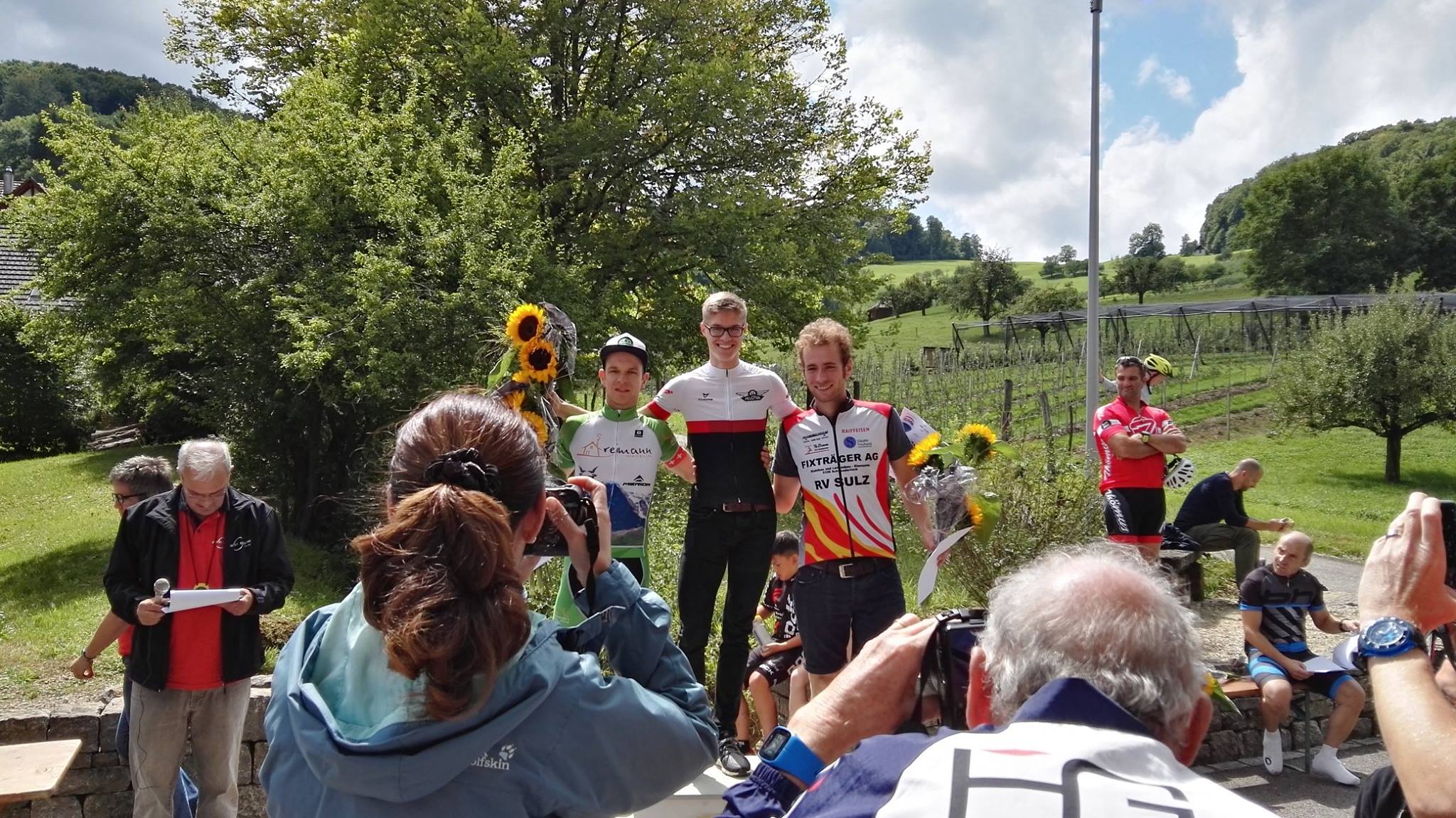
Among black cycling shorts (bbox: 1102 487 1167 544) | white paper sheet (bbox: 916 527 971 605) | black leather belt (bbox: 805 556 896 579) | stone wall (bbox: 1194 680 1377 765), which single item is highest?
white paper sheet (bbox: 916 527 971 605)

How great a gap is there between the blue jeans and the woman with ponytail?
129 inches

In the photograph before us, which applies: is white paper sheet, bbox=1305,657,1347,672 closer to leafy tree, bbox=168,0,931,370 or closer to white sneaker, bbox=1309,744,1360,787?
white sneaker, bbox=1309,744,1360,787

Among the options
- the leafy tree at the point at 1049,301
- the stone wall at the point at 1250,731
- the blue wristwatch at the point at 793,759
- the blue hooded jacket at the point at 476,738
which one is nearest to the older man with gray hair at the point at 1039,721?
the blue wristwatch at the point at 793,759

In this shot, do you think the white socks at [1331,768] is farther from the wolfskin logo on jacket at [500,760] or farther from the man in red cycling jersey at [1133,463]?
the wolfskin logo on jacket at [500,760]

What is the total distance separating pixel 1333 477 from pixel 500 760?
2441 cm

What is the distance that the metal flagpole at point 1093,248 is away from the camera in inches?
420

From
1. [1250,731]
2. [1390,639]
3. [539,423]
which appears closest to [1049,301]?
[1250,731]

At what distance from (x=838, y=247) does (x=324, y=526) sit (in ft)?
34.6

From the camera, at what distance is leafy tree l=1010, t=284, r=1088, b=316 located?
47.1 meters

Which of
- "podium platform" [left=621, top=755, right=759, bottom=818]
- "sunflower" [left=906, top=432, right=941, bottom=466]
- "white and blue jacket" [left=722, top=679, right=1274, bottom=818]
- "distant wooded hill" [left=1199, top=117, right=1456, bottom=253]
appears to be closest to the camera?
"white and blue jacket" [left=722, top=679, right=1274, bottom=818]

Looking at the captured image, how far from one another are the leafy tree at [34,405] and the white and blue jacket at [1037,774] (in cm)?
2658

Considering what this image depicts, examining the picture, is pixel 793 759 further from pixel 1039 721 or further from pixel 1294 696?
pixel 1294 696

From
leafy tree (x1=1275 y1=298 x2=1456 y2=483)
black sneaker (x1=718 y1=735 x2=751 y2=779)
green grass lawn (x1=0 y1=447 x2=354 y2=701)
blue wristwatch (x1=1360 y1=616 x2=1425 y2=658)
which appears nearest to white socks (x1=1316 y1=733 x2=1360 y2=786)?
black sneaker (x1=718 y1=735 x2=751 y2=779)

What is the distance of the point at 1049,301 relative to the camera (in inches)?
1901
